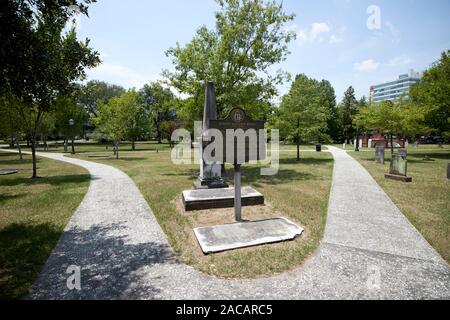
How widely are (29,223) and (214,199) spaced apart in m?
5.05

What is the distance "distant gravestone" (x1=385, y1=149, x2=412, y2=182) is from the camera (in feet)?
39.8

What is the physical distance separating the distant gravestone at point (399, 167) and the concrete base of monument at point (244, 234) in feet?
29.6

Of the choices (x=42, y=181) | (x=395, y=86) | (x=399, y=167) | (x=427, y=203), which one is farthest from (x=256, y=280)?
(x=395, y=86)

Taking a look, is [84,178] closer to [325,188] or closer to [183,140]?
[325,188]

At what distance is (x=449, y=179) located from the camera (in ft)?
41.1

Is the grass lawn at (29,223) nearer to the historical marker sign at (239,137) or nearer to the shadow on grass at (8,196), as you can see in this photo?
the shadow on grass at (8,196)

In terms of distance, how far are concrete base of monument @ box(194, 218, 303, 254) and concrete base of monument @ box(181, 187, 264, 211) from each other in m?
1.68

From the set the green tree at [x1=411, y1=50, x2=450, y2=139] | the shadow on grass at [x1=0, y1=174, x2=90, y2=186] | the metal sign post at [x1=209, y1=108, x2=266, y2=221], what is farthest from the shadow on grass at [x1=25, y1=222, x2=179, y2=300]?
the green tree at [x1=411, y1=50, x2=450, y2=139]

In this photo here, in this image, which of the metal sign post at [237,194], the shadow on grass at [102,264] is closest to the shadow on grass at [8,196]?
the shadow on grass at [102,264]

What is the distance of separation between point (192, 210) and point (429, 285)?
18.8 ft

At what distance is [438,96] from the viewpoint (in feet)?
72.8

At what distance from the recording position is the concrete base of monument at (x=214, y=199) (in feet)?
25.6

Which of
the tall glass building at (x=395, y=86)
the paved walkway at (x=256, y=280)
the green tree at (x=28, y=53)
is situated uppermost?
the tall glass building at (x=395, y=86)
